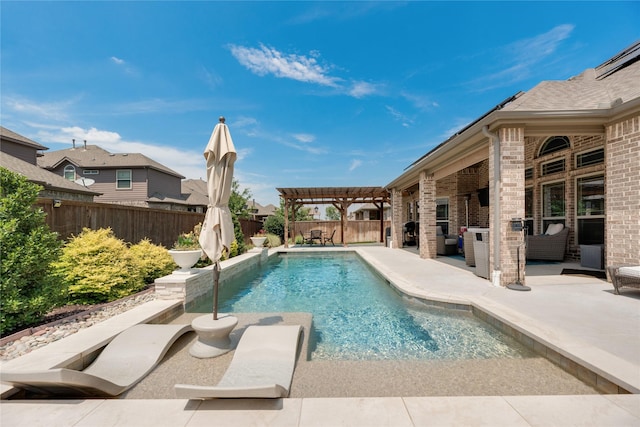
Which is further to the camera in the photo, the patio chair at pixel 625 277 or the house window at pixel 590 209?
the house window at pixel 590 209

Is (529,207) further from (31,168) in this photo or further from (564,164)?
(31,168)

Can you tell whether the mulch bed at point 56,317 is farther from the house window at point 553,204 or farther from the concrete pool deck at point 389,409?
the house window at point 553,204

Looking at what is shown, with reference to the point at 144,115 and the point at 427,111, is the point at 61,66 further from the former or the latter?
the point at 427,111

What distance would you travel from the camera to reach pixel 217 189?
122 inches

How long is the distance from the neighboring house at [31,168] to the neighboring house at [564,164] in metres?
14.6

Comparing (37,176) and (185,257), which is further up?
(37,176)

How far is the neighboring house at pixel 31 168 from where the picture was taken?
10.3 metres

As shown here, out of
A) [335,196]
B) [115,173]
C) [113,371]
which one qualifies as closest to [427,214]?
[335,196]

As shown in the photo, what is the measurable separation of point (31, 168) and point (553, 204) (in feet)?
64.0

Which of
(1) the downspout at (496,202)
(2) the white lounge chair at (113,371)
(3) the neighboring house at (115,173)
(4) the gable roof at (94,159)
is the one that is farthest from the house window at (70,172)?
(1) the downspout at (496,202)

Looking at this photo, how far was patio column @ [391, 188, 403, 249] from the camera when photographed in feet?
42.5

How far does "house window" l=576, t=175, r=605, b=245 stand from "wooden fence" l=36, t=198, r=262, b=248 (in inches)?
489

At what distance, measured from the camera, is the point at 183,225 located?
998cm

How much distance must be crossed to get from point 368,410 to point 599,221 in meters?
8.53
